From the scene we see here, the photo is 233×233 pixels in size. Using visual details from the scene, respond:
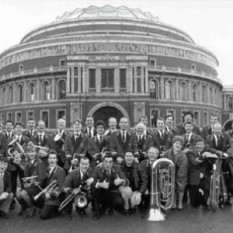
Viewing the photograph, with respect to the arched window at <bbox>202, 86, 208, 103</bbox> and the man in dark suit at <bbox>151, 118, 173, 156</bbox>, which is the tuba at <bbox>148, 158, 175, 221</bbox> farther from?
the arched window at <bbox>202, 86, 208, 103</bbox>

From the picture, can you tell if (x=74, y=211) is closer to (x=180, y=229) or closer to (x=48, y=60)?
(x=180, y=229)

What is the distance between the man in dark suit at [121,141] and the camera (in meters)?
10.1

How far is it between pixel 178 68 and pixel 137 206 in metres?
42.7

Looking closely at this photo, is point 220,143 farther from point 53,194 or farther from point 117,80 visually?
point 117,80

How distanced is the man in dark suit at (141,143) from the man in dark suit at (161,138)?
336mm

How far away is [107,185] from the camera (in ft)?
27.5

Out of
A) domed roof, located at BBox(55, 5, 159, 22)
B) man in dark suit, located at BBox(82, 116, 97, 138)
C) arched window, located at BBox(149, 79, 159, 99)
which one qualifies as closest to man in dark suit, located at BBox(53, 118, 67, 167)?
man in dark suit, located at BBox(82, 116, 97, 138)

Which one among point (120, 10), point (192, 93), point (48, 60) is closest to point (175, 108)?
point (192, 93)

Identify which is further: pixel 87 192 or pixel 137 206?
pixel 137 206

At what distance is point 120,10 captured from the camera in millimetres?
62531

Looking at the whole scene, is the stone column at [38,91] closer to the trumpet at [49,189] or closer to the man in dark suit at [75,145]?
the man in dark suit at [75,145]

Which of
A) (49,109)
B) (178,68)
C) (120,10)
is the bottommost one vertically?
(49,109)

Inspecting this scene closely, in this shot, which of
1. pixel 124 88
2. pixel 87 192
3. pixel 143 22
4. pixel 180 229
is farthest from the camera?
pixel 143 22

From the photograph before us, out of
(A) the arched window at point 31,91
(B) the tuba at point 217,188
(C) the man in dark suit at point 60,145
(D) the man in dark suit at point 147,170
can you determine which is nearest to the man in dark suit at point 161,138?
(D) the man in dark suit at point 147,170
